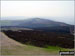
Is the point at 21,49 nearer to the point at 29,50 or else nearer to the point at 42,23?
the point at 29,50

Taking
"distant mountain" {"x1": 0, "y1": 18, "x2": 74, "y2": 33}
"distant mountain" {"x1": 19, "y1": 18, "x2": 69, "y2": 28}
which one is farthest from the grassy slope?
"distant mountain" {"x1": 19, "y1": 18, "x2": 69, "y2": 28}


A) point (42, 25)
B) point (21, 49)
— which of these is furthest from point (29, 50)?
point (42, 25)

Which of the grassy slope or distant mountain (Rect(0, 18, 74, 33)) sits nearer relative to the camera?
the grassy slope

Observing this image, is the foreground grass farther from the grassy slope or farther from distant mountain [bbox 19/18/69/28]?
distant mountain [bbox 19/18/69/28]

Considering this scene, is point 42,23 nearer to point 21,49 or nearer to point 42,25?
point 42,25

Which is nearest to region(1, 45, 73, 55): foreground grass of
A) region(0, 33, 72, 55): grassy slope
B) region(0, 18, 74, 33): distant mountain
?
region(0, 33, 72, 55): grassy slope

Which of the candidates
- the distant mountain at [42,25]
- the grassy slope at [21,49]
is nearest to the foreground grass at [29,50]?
the grassy slope at [21,49]

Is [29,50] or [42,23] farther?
[42,23]

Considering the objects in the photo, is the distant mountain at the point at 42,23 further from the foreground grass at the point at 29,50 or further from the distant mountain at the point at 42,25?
the foreground grass at the point at 29,50

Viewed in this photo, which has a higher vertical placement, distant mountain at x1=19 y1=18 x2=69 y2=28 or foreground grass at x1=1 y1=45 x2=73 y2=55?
distant mountain at x1=19 y1=18 x2=69 y2=28

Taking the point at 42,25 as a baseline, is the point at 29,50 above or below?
below

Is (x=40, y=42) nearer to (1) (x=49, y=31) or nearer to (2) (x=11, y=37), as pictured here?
(1) (x=49, y=31)

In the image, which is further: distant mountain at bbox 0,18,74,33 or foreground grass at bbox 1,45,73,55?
distant mountain at bbox 0,18,74,33

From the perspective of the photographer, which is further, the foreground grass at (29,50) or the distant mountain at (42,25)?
the distant mountain at (42,25)
